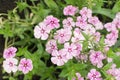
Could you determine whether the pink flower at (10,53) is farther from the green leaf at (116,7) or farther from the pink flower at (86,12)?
the green leaf at (116,7)

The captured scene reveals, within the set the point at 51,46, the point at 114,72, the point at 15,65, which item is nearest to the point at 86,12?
the point at 51,46

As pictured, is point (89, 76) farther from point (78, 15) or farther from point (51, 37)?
point (78, 15)

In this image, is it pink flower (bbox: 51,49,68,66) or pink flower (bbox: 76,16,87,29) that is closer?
pink flower (bbox: 51,49,68,66)

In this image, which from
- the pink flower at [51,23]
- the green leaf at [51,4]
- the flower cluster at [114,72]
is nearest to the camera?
the flower cluster at [114,72]

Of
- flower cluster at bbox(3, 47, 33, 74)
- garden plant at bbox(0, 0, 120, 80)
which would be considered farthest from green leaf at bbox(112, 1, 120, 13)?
flower cluster at bbox(3, 47, 33, 74)

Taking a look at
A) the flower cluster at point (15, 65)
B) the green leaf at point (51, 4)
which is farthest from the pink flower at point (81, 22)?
the flower cluster at point (15, 65)

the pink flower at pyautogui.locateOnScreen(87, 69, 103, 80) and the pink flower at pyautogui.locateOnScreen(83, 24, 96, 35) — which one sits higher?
the pink flower at pyautogui.locateOnScreen(83, 24, 96, 35)

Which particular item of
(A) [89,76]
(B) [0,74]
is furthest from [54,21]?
(B) [0,74]

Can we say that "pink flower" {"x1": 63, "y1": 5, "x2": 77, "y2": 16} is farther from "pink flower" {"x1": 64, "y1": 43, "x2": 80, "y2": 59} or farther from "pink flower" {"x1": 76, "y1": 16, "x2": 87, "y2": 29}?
"pink flower" {"x1": 64, "y1": 43, "x2": 80, "y2": 59}
